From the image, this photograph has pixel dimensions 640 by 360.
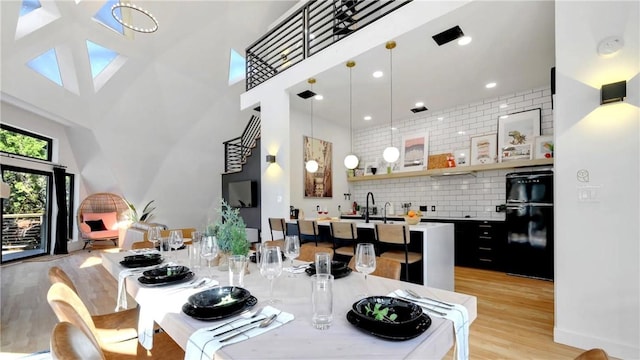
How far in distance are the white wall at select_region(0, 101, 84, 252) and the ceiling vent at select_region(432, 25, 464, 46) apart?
7.41 m

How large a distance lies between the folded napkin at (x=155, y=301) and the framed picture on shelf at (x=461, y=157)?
5205mm

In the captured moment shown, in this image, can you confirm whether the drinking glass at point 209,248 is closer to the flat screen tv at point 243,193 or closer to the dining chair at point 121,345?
the dining chair at point 121,345

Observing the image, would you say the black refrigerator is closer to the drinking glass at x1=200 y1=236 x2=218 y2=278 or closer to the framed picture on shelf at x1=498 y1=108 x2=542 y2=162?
the framed picture on shelf at x1=498 y1=108 x2=542 y2=162

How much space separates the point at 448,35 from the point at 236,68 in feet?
22.7

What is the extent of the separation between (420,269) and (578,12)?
2.78 metres

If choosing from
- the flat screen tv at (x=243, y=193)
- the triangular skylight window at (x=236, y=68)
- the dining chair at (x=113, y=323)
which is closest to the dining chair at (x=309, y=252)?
the dining chair at (x=113, y=323)

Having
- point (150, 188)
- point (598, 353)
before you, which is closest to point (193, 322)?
point (598, 353)

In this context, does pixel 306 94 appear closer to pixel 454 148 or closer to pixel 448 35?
pixel 448 35

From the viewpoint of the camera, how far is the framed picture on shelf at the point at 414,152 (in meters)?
6.01

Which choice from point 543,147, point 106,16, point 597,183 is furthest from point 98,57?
point 543,147

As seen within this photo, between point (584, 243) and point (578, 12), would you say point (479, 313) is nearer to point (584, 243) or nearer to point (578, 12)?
point (584, 243)

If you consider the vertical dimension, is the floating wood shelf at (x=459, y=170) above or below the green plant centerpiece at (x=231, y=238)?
above

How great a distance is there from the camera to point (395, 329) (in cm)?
91

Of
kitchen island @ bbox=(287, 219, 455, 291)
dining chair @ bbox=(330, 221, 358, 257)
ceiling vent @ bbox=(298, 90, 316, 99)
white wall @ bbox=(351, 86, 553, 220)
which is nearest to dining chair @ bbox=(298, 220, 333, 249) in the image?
kitchen island @ bbox=(287, 219, 455, 291)
